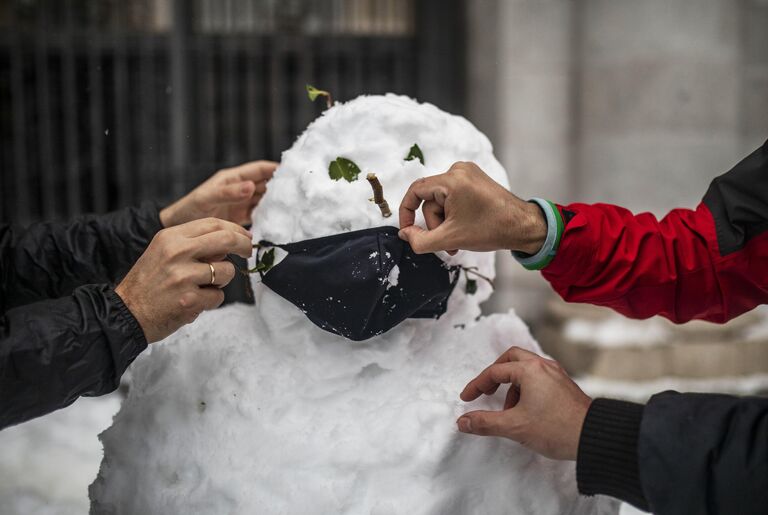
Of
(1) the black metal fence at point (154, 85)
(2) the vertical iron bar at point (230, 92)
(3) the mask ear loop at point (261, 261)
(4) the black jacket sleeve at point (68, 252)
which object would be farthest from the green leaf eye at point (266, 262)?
(2) the vertical iron bar at point (230, 92)

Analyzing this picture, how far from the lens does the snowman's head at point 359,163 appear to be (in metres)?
1.20

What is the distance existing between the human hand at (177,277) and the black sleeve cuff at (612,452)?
2.06ft

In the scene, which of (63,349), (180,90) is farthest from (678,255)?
(180,90)

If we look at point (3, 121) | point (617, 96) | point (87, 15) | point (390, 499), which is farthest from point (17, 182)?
point (390, 499)

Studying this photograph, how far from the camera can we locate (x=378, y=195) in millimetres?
1167

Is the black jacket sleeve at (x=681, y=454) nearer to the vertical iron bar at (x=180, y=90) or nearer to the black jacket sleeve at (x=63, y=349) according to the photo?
the black jacket sleeve at (x=63, y=349)

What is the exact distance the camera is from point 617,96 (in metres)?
3.12

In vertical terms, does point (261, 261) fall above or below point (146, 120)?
below

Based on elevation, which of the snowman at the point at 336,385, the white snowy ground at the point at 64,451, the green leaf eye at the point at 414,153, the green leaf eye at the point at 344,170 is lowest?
the white snowy ground at the point at 64,451

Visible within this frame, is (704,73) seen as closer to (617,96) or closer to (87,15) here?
(617,96)

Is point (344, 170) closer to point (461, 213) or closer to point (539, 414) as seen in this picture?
point (461, 213)

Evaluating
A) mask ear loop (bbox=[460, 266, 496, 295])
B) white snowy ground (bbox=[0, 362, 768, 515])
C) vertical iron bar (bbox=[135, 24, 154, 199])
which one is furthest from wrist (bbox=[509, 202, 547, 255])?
vertical iron bar (bbox=[135, 24, 154, 199])

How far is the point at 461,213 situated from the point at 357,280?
0.21 metres

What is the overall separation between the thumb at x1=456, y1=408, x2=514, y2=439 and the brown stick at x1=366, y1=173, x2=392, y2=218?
35 centimetres
